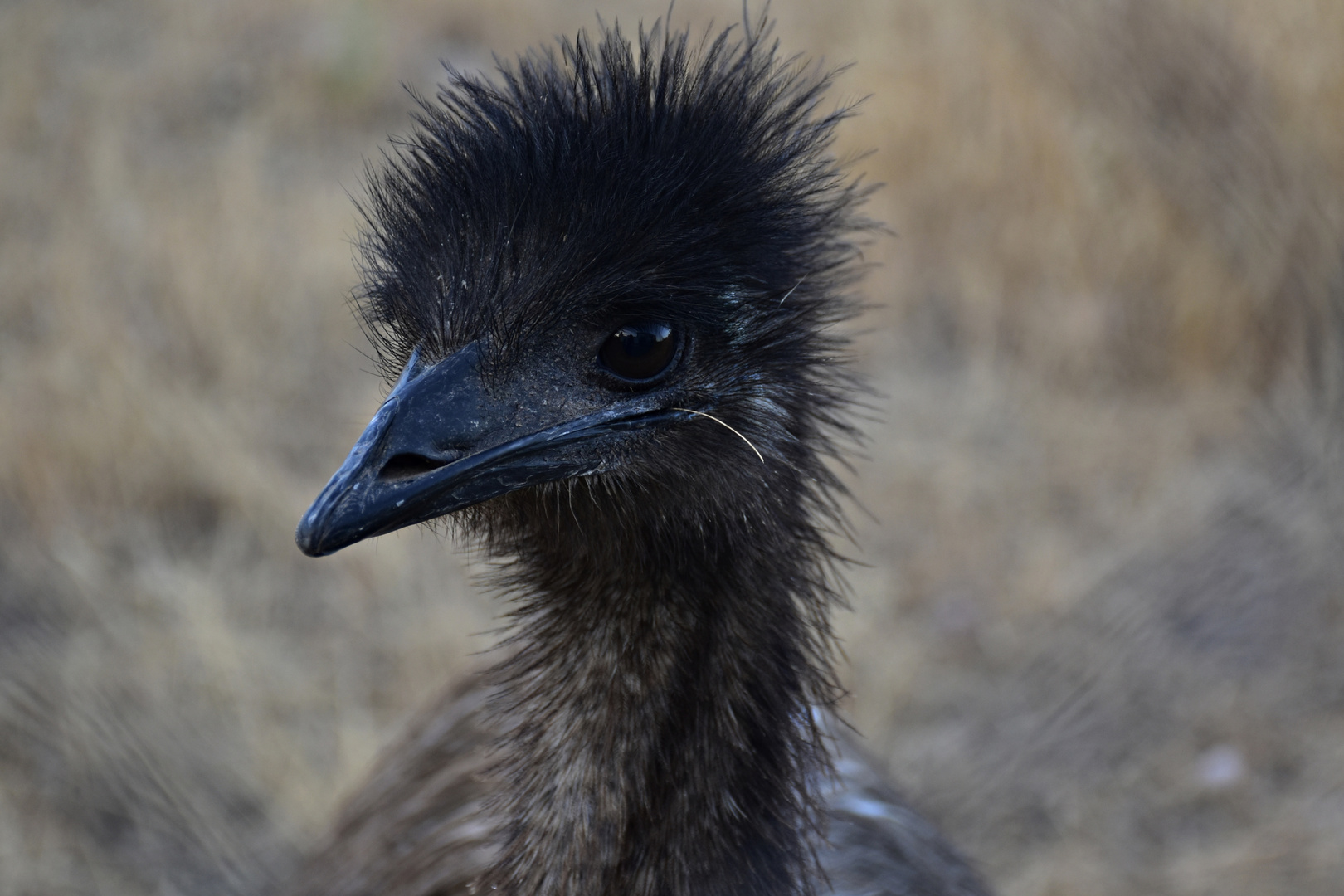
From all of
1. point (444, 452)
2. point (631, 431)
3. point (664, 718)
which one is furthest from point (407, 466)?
→ point (664, 718)

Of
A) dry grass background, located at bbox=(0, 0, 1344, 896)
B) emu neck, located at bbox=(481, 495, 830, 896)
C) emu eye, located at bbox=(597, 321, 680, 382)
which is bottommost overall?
emu neck, located at bbox=(481, 495, 830, 896)

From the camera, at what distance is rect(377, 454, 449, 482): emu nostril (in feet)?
5.25

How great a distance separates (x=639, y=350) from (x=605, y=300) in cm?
8

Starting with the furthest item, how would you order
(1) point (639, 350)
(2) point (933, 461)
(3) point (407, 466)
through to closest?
(2) point (933, 461) → (1) point (639, 350) → (3) point (407, 466)

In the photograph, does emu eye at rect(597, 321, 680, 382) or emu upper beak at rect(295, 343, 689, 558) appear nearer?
emu upper beak at rect(295, 343, 689, 558)

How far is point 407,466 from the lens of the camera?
162 cm

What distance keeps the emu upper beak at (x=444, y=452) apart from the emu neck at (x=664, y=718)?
12 centimetres

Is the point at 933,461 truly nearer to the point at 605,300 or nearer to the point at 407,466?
the point at 605,300

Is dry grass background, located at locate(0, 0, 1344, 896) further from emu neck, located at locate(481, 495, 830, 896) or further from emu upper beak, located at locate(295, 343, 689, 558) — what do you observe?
emu upper beak, located at locate(295, 343, 689, 558)

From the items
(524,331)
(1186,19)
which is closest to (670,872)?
(524,331)

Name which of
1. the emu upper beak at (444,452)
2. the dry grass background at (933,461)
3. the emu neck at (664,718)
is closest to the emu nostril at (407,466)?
the emu upper beak at (444,452)

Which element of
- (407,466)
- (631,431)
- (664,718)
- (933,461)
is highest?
(933,461)

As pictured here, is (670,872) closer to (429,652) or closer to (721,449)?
(721,449)

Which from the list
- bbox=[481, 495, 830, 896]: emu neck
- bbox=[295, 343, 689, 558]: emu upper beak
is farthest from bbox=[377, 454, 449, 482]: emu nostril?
bbox=[481, 495, 830, 896]: emu neck
